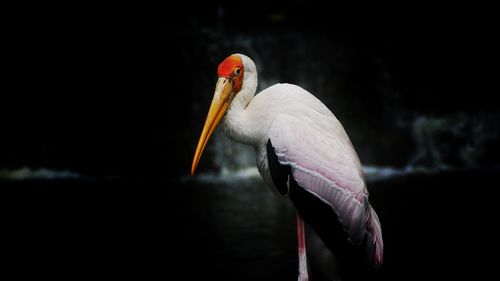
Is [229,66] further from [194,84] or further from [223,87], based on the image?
[194,84]

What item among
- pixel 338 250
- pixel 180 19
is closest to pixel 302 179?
pixel 338 250

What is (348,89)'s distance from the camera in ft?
37.2

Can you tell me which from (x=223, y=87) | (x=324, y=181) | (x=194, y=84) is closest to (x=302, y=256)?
(x=324, y=181)

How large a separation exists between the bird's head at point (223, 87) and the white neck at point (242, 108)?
0.10ft

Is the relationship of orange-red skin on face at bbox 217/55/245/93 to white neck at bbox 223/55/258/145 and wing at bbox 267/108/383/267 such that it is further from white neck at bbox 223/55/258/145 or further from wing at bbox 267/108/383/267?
wing at bbox 267/108/383/267

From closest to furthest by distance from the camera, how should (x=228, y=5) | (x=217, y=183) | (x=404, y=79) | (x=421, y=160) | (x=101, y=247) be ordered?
(x=101, y=247)
(x=217, y=183)
(x=421, y=160)
(x=404, y=79)
(x=228, y=5)

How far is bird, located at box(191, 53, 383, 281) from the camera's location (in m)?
2.94

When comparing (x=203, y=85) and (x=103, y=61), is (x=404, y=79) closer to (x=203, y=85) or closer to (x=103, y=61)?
(x=203, y=85)

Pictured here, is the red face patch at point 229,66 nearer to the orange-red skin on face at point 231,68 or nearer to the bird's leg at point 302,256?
the orange-red skin on face at point 231,68

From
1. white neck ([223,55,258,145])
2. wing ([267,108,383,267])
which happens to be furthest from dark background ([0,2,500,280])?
wing ([267,108,383,267])

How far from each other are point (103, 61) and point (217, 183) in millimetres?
3431

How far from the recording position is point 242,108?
319 cm

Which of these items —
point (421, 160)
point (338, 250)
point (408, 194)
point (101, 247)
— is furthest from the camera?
point (421, 160)

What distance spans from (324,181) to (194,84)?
841cm
